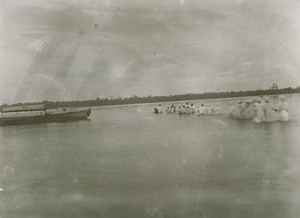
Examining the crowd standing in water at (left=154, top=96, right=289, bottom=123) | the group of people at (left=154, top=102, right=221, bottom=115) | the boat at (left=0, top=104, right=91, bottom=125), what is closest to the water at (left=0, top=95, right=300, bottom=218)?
the crowd standing in water at (left=154, top=96, right=289, bottom=123)

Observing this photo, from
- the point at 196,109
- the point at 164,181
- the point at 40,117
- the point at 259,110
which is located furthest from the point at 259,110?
the point at 40,117

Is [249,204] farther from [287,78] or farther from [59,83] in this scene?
[59,83]

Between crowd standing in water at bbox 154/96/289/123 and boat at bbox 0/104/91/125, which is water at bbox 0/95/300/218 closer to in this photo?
crowd standing in water at bbox 154/96/289/123

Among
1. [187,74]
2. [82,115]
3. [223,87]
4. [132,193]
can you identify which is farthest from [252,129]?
[82,115]

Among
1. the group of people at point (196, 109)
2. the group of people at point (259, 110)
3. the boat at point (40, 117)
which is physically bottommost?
the group of people at point (259, 110)

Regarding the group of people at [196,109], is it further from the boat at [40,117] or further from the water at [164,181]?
the boat at [40,117]

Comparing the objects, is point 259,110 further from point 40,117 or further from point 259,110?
point 40,117

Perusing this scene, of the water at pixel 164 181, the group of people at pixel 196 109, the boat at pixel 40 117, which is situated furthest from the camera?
the boat at pixel 40 117

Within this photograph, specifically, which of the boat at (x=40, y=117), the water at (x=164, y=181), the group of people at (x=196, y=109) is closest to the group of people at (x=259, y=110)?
the group of people at (x=196, y=109)
